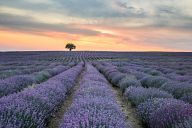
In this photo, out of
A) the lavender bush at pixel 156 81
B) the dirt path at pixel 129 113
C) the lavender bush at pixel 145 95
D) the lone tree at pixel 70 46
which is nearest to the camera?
the dirt path at pixel 129 113

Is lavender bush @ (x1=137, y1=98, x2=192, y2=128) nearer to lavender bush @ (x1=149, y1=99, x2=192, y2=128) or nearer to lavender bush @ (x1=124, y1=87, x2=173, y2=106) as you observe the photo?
lavender bush @ (x1=149, y1=99, x2=192, y2=128)

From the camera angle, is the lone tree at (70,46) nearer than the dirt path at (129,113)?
No

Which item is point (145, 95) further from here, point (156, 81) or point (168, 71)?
point (168, 71)

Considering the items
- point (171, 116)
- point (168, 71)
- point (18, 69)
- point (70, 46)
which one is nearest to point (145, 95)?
point (171, 116)

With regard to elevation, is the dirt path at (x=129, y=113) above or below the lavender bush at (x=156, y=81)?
below

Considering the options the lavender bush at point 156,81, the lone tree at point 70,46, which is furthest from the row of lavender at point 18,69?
the lone tree at point 70,46

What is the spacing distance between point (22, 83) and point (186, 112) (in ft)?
Answer: 24.3

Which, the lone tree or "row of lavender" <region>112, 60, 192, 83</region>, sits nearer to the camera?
"row of lavender" <region>112, 60, 192, 83</region>

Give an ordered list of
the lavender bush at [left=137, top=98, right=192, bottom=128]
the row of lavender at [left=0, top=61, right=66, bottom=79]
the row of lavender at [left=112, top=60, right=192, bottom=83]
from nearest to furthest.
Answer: the lavender bush at [left=137, top=98, right=192, bottom=128], the row of lavender at [left=112, top=60, right=192, bottom=83], the row of lavender at [left=0, top=61, right=66, bottom=79]

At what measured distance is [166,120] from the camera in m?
4.91

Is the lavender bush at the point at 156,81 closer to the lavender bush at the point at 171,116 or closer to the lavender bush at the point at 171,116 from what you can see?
the lavender bush at the point at 171,116

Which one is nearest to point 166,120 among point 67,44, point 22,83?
point 22,83

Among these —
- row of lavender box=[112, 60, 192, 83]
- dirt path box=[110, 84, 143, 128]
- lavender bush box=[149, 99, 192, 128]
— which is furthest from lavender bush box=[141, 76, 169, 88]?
lavender bush box=[149, 99, 192, 128]

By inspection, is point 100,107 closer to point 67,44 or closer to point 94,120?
point 94,120
